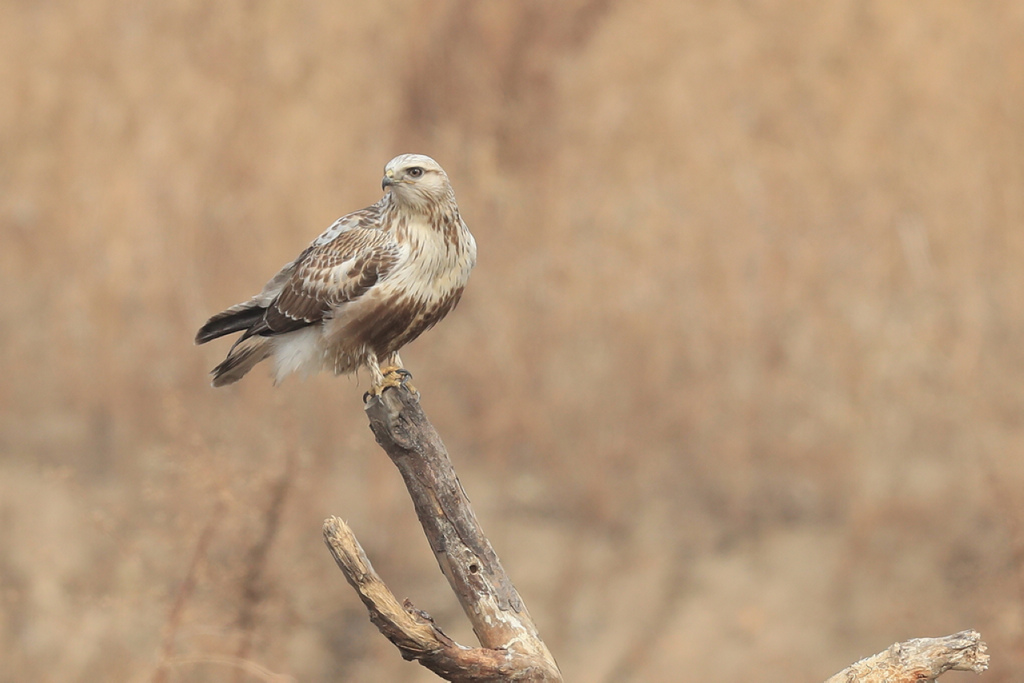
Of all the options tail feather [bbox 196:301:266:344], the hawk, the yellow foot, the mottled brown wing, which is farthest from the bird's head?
tail feather [bbox 196:301:266:344]

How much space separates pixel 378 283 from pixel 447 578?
1.21 meters

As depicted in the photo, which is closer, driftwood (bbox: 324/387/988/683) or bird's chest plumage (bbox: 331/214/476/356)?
driftwood (bbox: 324/387/988/683)

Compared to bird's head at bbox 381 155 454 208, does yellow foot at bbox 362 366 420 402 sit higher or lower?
lower

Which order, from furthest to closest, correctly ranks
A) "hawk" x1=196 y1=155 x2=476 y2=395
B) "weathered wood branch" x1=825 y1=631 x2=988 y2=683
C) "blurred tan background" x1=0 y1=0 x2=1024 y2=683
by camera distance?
"blurred tan background" x1=0 y1=0 x2=1024 y2=683 < "hawk" x1=196 y1=155 x2=476 y2=395 < "weathered wood branch" x1=825 y1=631 x2=988 y2=683

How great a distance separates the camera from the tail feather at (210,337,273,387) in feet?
15.4

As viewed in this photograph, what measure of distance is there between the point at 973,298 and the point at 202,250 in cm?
750

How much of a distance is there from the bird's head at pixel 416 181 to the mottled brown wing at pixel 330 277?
22 cm

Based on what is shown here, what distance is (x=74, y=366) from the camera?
34.3 ft

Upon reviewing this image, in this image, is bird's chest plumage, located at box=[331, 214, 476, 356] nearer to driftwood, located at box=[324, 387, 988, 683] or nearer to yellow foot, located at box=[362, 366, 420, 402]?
yellow foot, located at box=[362, 366, 420, 402]

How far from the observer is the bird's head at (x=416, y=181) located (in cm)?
402

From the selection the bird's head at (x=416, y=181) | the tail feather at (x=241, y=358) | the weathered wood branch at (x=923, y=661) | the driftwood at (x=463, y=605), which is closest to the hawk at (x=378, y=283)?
the bird's head at (x=416, y=181)

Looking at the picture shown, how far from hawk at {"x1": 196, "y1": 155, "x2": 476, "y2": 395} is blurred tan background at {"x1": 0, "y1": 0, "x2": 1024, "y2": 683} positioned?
4.92 m

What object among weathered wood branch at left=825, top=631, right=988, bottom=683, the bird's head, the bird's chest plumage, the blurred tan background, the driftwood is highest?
the blurred tan background

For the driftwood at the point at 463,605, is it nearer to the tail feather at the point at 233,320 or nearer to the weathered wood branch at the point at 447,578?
the weathered wood branch at the point at 447,578
